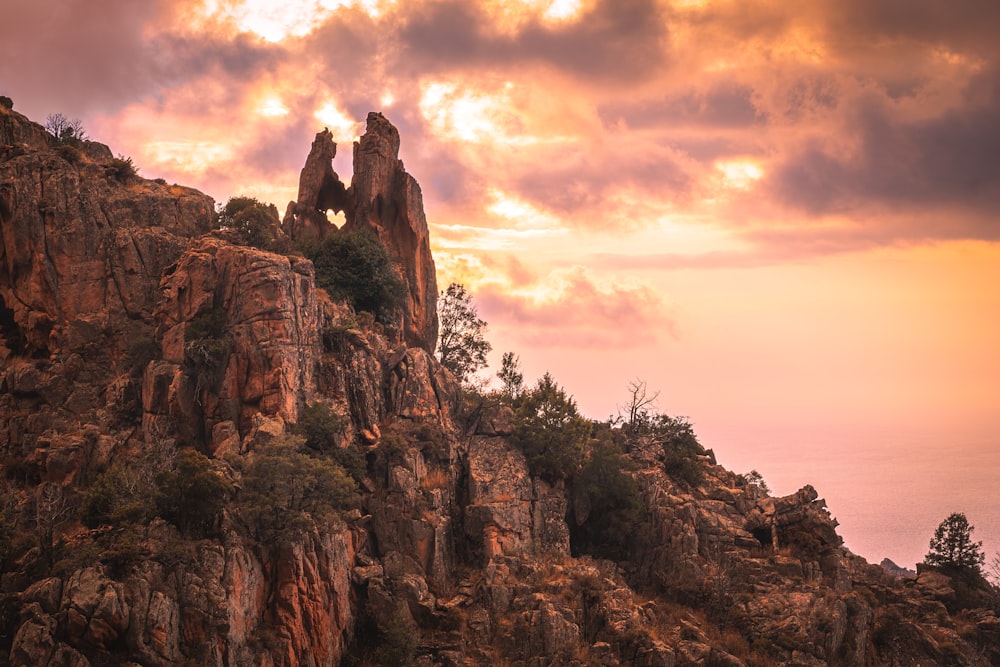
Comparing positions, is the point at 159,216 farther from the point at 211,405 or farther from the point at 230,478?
the point at 230,478

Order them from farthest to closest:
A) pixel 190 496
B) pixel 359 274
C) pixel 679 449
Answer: pixel 679 449 → pixel 359 274 → pixel 190 496

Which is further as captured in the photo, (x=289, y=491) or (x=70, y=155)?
(x=70, y=155)

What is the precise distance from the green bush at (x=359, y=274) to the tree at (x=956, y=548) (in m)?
49.5

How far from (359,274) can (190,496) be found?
30241mm

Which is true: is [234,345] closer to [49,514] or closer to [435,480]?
[435,480]

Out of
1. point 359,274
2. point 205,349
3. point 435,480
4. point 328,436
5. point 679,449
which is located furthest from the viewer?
point 679,449

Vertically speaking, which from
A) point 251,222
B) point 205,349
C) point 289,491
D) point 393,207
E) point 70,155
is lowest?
point 289,491

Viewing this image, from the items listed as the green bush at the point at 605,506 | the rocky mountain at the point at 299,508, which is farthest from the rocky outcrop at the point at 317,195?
the green bush at the point at 605,506

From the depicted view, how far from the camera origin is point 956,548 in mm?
79188

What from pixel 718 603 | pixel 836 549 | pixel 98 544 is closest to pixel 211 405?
pixel 98 544

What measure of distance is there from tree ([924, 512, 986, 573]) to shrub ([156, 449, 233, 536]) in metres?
60.2

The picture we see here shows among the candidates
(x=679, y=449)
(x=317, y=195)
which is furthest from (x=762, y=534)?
(x=317, y=195)

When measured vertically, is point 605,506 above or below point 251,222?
below

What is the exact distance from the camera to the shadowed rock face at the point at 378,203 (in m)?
84.4
